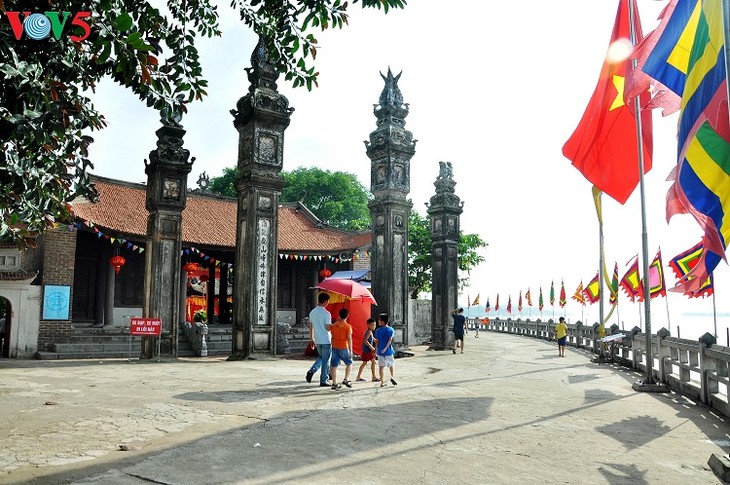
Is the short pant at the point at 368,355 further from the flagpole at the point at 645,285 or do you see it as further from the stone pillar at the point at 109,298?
the stone pillar at the point at 109,298

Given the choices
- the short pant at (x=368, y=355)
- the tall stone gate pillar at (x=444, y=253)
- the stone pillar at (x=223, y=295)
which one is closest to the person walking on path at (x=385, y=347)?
the short pant at (x=368, y=355)

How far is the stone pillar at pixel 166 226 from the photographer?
15.0 meters

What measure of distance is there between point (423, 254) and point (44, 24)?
108 ft

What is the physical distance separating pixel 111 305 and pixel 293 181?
30.0 meters

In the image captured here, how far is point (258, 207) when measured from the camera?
1513 centimetres

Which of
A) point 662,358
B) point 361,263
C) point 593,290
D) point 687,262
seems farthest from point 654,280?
point 361,263

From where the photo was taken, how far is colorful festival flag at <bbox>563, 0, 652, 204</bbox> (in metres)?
11.8

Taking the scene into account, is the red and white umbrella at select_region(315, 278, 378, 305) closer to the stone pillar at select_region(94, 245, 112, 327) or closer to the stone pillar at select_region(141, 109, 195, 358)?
the stone pillar at select_region(141, 109, 195, 358)

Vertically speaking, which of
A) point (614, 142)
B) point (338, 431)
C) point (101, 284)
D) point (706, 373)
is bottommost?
point (338, 431)

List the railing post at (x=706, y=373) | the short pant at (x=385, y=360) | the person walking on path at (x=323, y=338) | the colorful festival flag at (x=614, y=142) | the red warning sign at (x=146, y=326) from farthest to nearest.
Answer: the red warning sign at (x=146, y=326) < the colorful festival flag at (x=614, y=142) < the short pant at (x=385, y=360) < the person walking on path at (x=323, y=338) < the railing post at (x=706, y=373)

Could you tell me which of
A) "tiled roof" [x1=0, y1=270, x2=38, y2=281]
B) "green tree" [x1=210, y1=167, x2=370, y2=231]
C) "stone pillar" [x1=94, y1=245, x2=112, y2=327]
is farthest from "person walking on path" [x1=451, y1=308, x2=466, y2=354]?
"green tree" [x1=210, y1=167, x2=370, y2=231]

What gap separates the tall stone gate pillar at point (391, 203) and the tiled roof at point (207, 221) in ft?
25.8

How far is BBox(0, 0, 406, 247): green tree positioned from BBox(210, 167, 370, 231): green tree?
41.2 m

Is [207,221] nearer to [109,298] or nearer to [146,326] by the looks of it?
[109,298]
